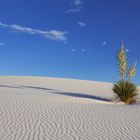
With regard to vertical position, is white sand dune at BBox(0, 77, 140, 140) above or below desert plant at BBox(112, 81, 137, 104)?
below

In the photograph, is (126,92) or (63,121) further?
(126,92)

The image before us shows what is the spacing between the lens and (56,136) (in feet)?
36.2

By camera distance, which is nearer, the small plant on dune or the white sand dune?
the white sand dune

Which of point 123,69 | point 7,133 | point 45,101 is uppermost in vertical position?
point 123,69

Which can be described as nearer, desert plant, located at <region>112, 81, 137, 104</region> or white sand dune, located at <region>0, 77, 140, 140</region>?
white sand dune, located at <region>0, 77, 140, 140</region>

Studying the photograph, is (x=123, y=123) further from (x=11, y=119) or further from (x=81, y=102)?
(x=81, y=102)

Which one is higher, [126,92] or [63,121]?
[126,92]

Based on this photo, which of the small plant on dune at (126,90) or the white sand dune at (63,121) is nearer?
the white sand dune at (63,121)

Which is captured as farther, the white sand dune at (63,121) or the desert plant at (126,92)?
the desert plant at (126,92)

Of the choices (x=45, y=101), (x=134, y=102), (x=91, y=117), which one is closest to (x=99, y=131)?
(x=91, y=117)

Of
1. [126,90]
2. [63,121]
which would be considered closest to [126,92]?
[126,90]

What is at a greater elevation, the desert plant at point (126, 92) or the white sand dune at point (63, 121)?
the desert plant at point (126, 92)

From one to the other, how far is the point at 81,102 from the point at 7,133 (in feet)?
30.1

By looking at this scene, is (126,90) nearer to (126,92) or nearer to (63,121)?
(126,92)
